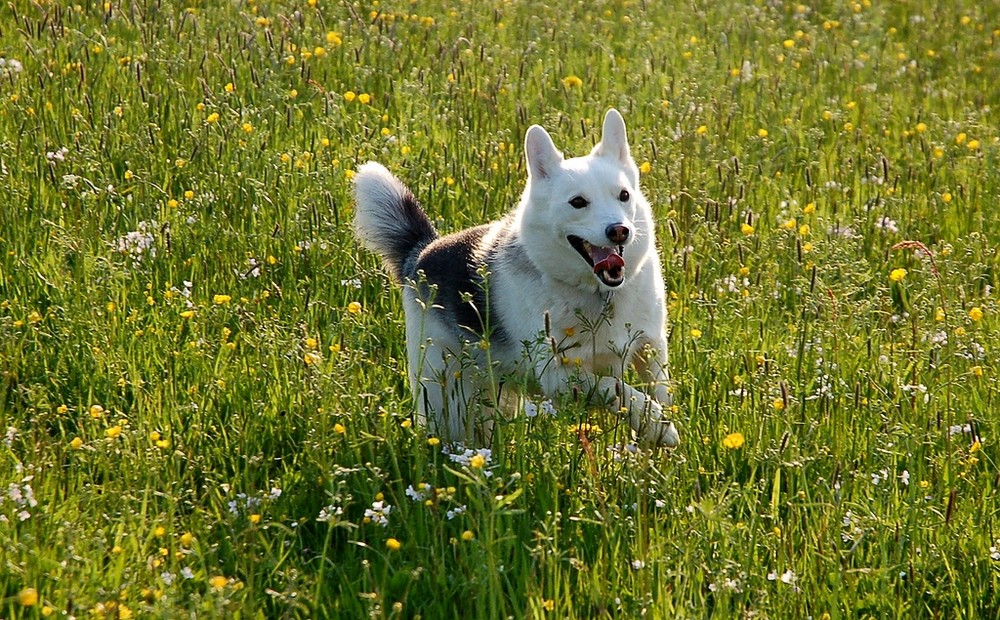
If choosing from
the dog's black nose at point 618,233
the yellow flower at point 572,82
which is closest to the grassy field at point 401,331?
the yellow flower at point 572,82

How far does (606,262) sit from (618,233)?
0.14m

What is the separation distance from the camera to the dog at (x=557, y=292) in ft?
14.7

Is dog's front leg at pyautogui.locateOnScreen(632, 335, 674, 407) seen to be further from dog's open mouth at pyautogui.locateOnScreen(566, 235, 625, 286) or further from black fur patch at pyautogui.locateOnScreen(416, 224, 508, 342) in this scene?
black fur patch at pyautogui.locateOnScreen(416, 224, 508, 342)

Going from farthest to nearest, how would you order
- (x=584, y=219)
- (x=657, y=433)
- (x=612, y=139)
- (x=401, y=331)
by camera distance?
1. (x=401, y=331)
2. (x=612, y=139)
3. (x=584, y=219)
4. (x=657, y=433)

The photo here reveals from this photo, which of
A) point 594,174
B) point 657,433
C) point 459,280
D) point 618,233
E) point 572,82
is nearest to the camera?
point 657,433

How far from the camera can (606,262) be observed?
4543mm

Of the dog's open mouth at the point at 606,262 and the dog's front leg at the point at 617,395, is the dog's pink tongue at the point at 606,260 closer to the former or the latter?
the dog's open mouth at the point at 606,262

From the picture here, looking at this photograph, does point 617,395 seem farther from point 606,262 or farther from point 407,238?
point 407,238

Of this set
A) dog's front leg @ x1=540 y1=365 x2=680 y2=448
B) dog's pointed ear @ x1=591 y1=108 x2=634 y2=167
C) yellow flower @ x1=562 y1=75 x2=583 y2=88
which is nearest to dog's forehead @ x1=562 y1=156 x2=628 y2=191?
dog's pointed ear @ x1=591 y1=108 x2=634 y2=167

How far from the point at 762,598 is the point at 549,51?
6347mm

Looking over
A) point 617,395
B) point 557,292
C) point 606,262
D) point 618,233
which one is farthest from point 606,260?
point 617,395

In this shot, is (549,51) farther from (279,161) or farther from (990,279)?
(990,279)

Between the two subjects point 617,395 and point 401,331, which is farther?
point 401,331

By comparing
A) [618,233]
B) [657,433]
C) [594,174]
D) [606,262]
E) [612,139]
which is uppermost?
[612,139]
